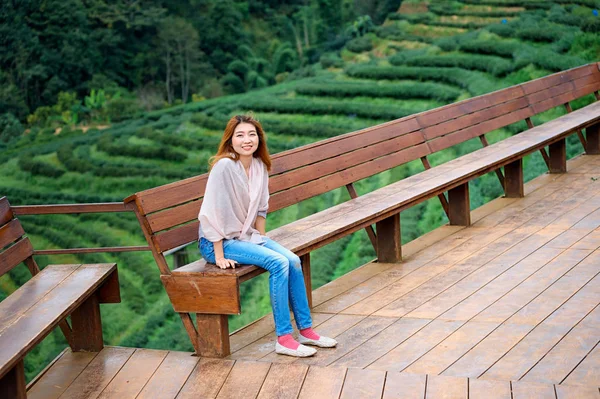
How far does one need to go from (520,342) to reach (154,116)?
32.0 m

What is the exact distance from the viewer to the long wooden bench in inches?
146

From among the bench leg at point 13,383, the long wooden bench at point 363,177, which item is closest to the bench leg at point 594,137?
the long wooden bench at point 363,177

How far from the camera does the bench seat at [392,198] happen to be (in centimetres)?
Answer: 415

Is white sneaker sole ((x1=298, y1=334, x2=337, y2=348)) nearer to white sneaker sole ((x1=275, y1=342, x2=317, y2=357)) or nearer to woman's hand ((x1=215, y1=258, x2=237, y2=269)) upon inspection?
white sneaker sole ((x1=275, y1=342, x2=317, y2=357))

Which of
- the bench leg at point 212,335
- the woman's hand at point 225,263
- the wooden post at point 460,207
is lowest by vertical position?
the wooden post at point 460,207

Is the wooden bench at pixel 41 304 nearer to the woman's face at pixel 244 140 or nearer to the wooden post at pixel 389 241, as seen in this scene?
the woman's face at pixel 244 140

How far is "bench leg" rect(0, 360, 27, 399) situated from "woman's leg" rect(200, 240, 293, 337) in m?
1.01

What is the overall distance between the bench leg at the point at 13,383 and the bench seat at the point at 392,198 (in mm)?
748

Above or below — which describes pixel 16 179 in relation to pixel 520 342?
below

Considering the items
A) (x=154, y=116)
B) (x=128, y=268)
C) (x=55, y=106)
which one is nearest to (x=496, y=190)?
(x=128, y=268)

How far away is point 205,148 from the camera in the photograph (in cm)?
2931

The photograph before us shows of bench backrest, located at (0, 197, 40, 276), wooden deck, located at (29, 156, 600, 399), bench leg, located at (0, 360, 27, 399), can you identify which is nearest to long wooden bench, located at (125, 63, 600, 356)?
wooden deck, located at (29, 156, 600, 399)

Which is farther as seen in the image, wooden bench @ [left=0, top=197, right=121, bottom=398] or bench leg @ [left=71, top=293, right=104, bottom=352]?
bench leg @ [left=71, top=293, right=104, bottom=352]

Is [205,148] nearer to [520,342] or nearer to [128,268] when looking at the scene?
[128,268]
